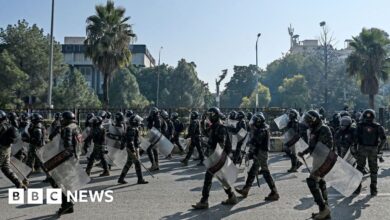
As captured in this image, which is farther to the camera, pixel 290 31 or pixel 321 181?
pixel 290 31

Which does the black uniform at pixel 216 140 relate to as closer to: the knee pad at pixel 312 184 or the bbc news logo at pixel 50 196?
the knee pad at pixel 312 184

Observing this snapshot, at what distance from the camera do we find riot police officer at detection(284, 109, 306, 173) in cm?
1214

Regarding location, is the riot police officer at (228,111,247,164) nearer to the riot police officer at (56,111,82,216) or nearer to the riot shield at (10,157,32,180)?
the riot shield at (10,157,32,180)

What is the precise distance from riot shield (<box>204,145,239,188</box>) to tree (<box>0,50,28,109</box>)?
2652cm

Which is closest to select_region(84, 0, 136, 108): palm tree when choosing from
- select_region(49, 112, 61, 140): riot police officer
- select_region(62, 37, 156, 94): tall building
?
select_region(49, 112, 61, 140): riot police officer

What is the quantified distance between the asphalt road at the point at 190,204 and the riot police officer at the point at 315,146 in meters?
0.40

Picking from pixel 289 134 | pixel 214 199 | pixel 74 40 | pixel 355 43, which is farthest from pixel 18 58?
pixel 74 40

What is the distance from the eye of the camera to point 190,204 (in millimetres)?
8172

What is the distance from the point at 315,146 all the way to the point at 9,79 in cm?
2887

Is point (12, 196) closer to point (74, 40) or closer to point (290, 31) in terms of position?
point (74, 40)

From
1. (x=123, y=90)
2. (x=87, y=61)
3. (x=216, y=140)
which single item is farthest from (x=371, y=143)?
(x=87, y=61)

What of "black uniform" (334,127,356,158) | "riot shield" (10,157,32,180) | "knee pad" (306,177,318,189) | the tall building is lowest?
"riot shield" (10,157,32,180)

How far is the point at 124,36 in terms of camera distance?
93.8 ft

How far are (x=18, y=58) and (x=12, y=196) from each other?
91.3 ft
